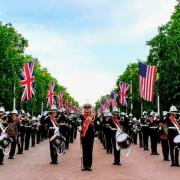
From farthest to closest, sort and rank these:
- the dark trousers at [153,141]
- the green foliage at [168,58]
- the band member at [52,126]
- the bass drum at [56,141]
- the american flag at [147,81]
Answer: the green foliage at [168,58]
the american flag at [147,81]
the dark trousers at [153,141]
the band member at [52,126]
the bass drum at [56,141]

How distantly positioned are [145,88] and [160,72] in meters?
29.0

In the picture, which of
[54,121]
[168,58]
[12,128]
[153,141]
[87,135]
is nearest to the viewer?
[87,135]

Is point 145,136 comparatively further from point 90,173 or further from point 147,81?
point 90,173

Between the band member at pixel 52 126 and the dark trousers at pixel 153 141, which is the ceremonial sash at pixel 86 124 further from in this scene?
the dark trousers at pixel 153 141

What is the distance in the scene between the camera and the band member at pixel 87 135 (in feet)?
55.5

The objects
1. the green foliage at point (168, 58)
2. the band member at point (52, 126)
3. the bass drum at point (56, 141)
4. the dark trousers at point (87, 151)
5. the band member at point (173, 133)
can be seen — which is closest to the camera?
the dark trousers at point (87, 151)

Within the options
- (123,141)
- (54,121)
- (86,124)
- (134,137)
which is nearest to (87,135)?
(86,124)

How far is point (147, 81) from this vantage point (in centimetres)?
2975

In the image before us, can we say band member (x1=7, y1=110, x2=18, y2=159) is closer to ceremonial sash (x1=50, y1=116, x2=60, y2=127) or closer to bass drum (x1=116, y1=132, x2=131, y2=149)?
ceremonial sash (x1=50, y1=116, x2=60, y2=127)

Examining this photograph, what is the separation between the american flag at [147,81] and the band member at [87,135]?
1204 centimetres

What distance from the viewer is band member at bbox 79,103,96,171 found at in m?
16.9

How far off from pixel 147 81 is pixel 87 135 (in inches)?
518

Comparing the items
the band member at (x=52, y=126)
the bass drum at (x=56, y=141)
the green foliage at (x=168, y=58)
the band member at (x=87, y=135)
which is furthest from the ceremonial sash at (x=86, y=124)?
the green foliage at (x=168, y=58)

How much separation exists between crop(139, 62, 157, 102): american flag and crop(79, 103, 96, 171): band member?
39.5ft
